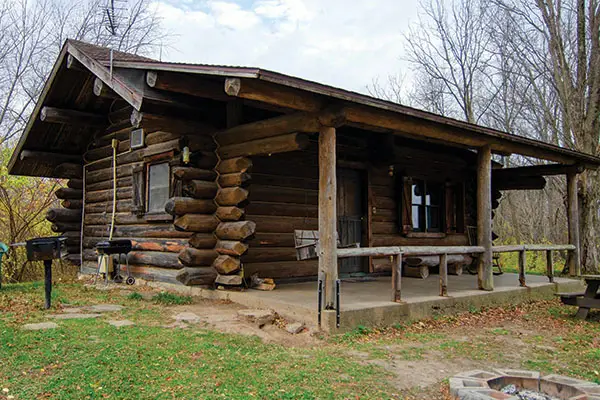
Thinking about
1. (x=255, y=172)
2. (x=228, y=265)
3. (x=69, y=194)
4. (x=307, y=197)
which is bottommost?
(x=228, y=265)

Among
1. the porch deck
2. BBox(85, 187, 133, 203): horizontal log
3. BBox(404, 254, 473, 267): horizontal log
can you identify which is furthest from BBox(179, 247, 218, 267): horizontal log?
BBox(404, 254, 473, 267): horizontal log

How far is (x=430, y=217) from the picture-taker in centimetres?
1248

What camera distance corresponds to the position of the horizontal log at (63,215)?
474 inches

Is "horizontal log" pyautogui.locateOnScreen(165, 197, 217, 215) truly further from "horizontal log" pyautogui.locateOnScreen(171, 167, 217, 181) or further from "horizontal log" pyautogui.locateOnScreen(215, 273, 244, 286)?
"horizontal log" pyautogui.locateOnScreen(215, 273, 244, 286)

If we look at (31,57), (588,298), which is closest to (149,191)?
(588,298)

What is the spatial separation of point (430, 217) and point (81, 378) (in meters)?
9.76

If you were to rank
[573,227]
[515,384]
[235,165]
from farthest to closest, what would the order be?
1. [573,227]
2. [235,165]
3. [515,384]

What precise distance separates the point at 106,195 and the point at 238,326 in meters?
6.30

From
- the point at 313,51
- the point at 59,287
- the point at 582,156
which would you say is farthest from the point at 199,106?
the point at 313,51

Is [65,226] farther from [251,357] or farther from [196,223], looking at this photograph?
[251,357]

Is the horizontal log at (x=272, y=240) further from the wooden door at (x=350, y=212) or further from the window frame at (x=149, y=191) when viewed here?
the window frame at (x=149, y=191)

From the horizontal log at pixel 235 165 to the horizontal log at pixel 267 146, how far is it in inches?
3.2

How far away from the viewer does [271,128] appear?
7531 millimetres

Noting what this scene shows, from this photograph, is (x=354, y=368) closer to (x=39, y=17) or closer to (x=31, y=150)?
(x=31, y=150)
